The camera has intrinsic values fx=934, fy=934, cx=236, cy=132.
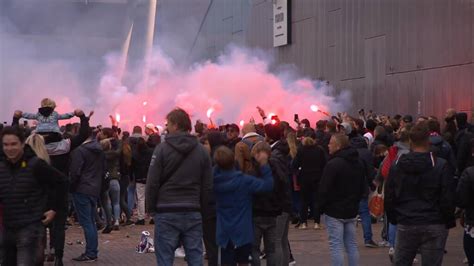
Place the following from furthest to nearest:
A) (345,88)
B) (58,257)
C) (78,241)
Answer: (345,88) → (78,241) → (58,257)

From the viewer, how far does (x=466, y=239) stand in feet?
30.3

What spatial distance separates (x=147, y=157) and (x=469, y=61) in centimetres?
950

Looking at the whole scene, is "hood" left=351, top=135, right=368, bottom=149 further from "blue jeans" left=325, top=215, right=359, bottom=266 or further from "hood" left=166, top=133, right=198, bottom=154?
"hood" left=166, top=133, right=198, bottom=154

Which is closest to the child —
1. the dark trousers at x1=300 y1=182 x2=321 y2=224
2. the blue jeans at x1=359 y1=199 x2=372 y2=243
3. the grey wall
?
the blue jeans at x1=359 y1=199 x2=372 y2=243

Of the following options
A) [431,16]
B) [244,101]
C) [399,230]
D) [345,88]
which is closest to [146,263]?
[399,230]

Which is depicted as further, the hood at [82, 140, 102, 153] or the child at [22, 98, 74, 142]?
the hood at [82, 140, 102, 153]

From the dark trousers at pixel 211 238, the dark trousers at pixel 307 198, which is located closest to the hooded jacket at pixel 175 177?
the dark trousers at pixel 211 238

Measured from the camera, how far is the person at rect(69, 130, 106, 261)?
1212 cm

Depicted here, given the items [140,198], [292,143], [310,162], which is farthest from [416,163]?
[140,198]

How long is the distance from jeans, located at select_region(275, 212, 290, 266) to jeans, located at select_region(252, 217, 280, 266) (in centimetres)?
9

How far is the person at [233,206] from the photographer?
8734mm

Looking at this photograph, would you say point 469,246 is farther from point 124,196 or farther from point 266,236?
point 124,196

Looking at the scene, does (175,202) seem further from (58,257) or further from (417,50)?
(417,50)

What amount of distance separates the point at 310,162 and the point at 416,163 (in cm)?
786
